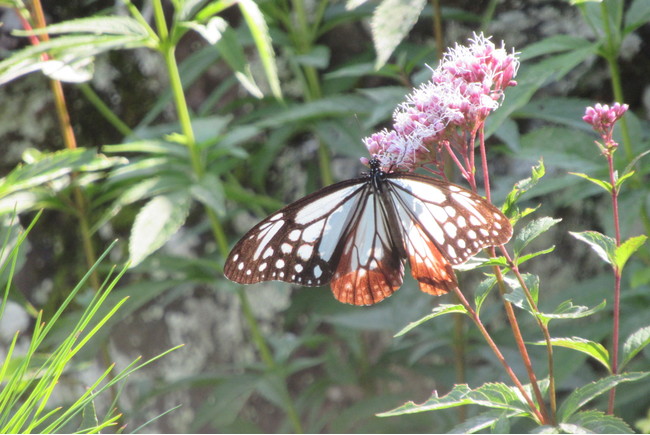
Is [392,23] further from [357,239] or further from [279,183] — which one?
[279,183]

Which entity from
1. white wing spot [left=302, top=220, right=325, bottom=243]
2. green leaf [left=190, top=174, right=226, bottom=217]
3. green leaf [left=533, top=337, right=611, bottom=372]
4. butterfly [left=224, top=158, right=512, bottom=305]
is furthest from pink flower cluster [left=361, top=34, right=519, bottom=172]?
green leaf [left=190, top=174, right=226, bottom=217]

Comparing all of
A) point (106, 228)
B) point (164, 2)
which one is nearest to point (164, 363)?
point (106, 228)

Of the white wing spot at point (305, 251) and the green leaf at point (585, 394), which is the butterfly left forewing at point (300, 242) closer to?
the white wing spot at point (305, 251)

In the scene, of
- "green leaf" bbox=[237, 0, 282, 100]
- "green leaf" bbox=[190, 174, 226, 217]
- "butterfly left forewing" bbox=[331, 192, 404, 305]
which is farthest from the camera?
"green leaf" bbox=[190, 174, 226, 217]

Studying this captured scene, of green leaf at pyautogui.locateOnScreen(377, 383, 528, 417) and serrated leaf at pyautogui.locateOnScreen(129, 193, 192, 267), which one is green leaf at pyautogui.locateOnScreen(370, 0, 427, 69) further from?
serrated leaf at pyautogui.locateOnScreen(129, 193, 192, 267)

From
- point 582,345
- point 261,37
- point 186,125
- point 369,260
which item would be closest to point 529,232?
point 582,345

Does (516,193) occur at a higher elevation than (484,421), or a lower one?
higher
